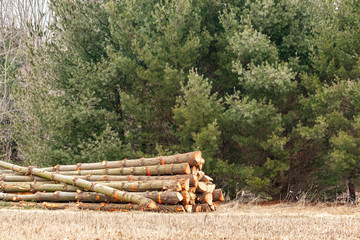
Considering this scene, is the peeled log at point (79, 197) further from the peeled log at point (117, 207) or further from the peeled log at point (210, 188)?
the peeled log at point (210, 188)

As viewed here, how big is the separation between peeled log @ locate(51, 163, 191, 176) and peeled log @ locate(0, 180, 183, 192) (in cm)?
50

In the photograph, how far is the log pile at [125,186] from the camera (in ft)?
28.5

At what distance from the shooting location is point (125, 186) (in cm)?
930

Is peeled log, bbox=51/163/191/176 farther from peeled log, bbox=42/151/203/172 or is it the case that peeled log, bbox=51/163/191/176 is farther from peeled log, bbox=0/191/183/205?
peeled log, bbox=0/191/183/205

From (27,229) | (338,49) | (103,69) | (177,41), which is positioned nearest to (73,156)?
(103,69)

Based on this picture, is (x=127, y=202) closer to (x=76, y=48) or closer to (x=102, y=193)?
(x=102, y=193)

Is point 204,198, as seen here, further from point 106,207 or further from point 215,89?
point 215,89

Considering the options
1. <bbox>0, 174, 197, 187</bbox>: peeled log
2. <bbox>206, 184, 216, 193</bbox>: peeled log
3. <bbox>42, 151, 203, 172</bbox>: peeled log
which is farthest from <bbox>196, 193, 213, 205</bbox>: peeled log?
<bbox>42, 151, 203, 172</bbox>: peeled log

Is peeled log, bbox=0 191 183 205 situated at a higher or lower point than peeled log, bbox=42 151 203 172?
lower

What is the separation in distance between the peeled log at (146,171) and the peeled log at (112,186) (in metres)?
0.50

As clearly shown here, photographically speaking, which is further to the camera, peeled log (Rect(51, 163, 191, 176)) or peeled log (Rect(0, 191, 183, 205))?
peeled log (Rect(51, 163, 191, 176))

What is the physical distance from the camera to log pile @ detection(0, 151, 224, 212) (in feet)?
28.5

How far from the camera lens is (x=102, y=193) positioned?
899 centimetres

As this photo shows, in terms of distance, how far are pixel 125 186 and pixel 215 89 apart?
5.33 meters
